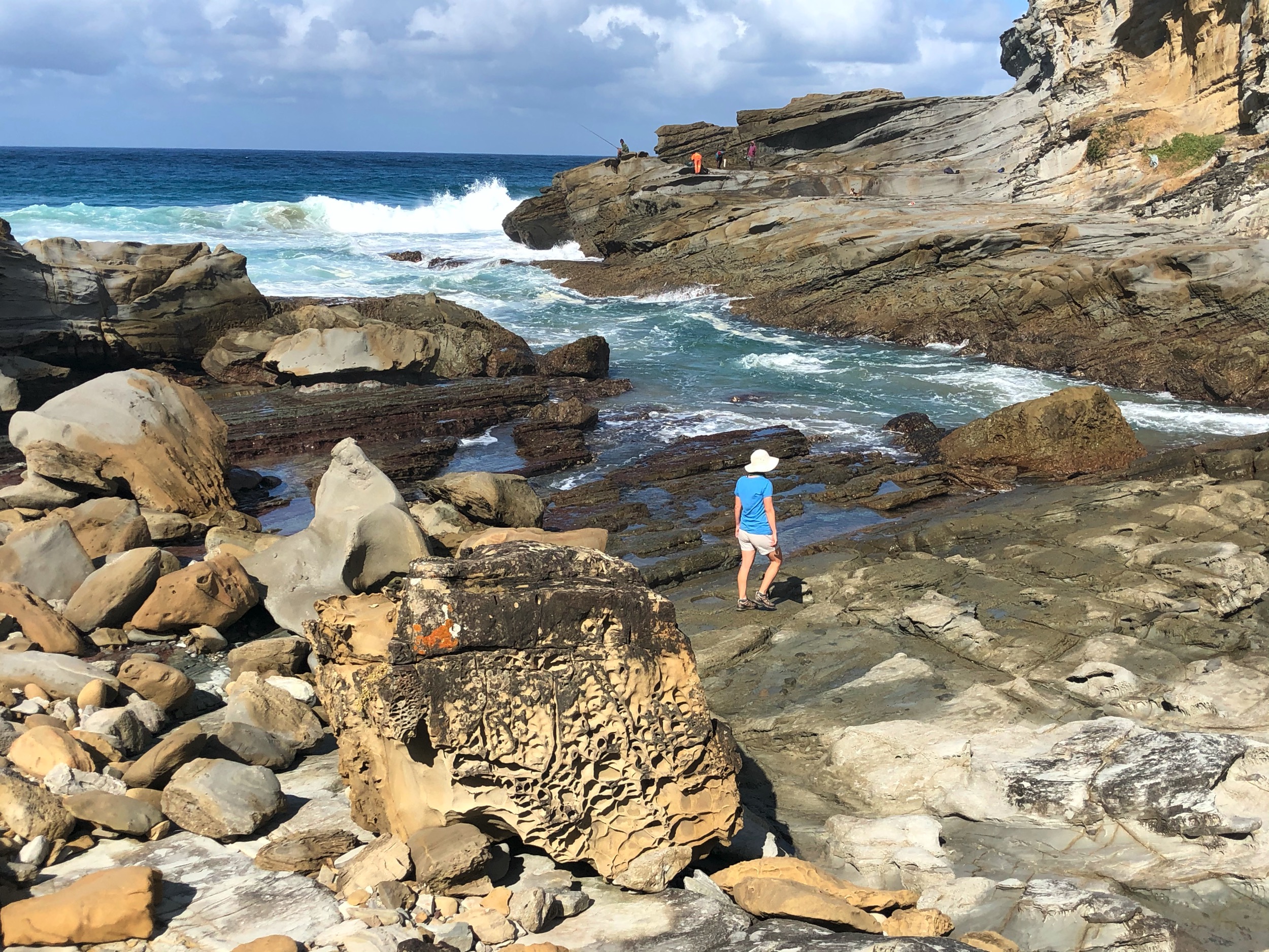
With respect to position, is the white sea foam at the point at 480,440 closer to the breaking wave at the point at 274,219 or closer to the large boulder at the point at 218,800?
the large boulder at the point at 218,800

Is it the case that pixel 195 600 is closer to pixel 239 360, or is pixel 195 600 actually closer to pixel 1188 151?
pixel 239 360

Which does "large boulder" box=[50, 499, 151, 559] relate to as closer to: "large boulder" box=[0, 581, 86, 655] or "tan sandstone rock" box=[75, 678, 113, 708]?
"large boulder" box=[0, 581, 86, 655]

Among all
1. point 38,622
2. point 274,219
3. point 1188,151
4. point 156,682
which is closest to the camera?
point 156,682

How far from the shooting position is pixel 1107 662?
673 cm

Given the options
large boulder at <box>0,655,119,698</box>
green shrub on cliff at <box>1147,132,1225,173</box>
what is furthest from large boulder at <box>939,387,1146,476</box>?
green shrub on cliff at <box>1147,132,1225,173</box>

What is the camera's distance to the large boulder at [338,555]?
795cm

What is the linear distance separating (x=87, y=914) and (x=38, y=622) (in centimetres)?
394

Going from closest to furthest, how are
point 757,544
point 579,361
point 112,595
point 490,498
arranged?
point 112,595
point 757,544
point 490,498
point 579,361

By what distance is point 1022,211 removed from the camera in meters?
26.7

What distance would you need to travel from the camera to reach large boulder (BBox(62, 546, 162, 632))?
24.3ft

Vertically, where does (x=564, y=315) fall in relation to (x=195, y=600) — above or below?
above

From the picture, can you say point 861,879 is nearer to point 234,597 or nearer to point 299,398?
point 234,597

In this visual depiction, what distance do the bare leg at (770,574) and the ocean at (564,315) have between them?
514 cm

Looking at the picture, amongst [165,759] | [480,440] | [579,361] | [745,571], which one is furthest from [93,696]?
[579,361]
